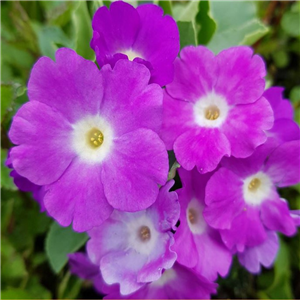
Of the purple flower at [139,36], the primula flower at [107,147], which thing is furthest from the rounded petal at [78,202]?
the purple flower at [139,36]

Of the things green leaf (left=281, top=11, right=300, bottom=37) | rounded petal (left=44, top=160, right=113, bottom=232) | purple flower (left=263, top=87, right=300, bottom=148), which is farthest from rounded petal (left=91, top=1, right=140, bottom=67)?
green leaf (left=281, top=11, right=300, bottom=37)

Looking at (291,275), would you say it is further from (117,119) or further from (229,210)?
(117,119)

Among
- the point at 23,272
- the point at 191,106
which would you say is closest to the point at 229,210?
the point at 191,106

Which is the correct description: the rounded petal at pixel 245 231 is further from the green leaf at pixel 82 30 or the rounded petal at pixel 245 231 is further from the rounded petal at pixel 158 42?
the green leaf at pixel 82 30

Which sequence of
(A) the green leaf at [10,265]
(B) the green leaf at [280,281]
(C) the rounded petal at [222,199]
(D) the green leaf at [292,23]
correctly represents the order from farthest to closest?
(D) the green leaf at [292,23]
(B) the green leaf at [280,281]
(A) the green leaf at [10,265]
(C) the rounded petal at [222,199]

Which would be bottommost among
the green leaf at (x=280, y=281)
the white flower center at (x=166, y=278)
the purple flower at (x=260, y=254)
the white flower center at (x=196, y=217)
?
the green leaf at (x=280, y=281)
